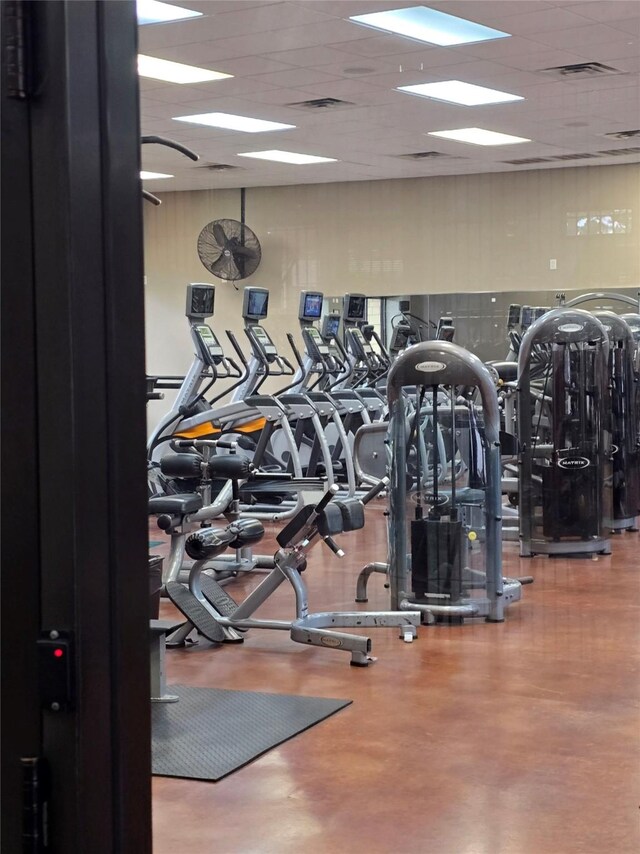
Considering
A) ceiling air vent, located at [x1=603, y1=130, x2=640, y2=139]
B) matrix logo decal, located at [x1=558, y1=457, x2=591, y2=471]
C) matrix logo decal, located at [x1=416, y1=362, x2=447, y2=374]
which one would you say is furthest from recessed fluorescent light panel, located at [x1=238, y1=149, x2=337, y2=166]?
matrix logo decal, located at [x1=416, y1=362, x2=447, y2=374]

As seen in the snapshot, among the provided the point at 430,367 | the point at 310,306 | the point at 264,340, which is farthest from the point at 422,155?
the point at 430,367

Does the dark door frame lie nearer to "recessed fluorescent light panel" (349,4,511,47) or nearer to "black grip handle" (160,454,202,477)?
"black grip handle" (160,454,202,477)

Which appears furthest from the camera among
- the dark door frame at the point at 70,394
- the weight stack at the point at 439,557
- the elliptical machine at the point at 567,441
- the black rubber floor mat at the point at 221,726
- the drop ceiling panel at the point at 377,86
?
the elliptical machine at the point at 567,441

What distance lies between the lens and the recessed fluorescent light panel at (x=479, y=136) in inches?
300

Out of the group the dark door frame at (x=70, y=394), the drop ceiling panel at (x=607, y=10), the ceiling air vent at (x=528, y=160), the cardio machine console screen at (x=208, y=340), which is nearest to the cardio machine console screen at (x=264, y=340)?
the cardio machine console screen at (x=208, y=340)

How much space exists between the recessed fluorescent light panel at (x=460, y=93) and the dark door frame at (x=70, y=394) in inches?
263

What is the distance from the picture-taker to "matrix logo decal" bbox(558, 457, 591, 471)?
663cm

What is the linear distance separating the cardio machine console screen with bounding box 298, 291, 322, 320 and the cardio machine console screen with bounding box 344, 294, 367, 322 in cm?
27

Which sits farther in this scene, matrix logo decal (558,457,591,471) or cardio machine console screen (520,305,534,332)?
cardio machine console screen (520,305,534,332)

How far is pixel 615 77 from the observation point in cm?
743

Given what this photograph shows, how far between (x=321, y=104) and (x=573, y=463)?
3.02m

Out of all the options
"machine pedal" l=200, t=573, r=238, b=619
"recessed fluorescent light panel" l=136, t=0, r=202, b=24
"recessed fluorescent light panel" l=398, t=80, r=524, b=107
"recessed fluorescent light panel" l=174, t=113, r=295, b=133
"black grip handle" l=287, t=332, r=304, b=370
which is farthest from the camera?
"black grip handle" l=287, t=332, r=304, b=370

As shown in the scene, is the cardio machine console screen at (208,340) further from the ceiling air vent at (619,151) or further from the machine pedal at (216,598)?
the ceiling air vent at (619,151)

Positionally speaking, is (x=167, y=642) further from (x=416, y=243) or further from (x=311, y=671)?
(x=416, y=243)
